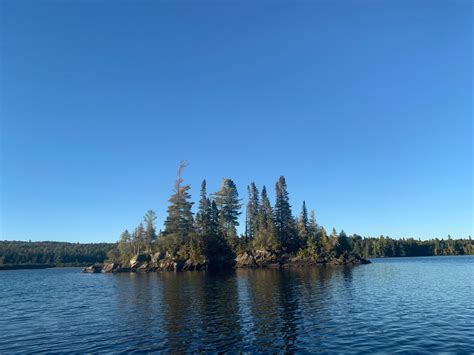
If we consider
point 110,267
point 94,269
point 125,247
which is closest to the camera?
point 110,267

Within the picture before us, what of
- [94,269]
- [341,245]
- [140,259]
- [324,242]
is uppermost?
[324,242]

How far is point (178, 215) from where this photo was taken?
132m

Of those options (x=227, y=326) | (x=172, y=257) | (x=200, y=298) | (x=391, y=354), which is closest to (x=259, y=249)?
(x=172, y=257)

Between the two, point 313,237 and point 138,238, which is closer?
point 313,237

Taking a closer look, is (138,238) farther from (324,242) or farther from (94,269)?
(324,242)

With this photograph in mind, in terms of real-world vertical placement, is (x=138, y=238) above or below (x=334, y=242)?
above

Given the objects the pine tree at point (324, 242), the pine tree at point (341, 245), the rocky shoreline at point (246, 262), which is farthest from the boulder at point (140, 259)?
the pine tree at point (341, 245)

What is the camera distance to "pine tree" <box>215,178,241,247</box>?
146 meters

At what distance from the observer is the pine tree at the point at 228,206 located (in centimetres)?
14594

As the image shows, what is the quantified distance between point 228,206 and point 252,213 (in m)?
16.2

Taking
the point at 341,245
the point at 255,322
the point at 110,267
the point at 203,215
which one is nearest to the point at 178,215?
the point at 203,215

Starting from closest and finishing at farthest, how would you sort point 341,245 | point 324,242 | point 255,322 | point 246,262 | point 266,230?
1. point 255,322
2. point 246,262
3. point 266,230
4. point 324,242
5. point 341,245

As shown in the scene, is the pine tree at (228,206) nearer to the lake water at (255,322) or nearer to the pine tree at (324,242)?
the pine tree at (324,242)

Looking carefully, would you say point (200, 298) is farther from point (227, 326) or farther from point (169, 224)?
point (169, 224)
